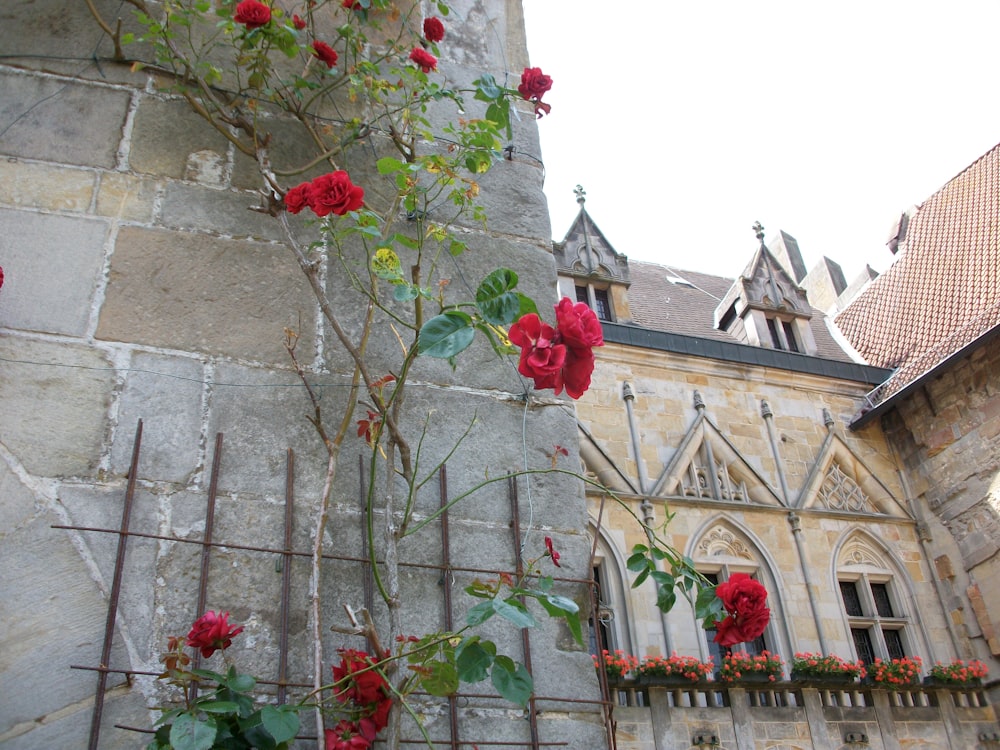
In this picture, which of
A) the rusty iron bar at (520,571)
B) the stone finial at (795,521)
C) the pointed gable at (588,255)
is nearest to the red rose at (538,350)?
the rusty iron bar at (520,571)

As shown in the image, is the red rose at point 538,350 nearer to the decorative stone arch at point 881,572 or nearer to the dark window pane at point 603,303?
the decorative stone arch at point 881,572

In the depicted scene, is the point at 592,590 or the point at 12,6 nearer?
the point at 592,590

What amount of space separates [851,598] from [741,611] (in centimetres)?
1000

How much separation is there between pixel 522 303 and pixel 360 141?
87 cm

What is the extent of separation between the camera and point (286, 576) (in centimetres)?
152

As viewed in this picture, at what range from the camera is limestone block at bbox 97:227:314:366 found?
5.63ft

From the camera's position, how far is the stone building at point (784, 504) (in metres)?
9.27

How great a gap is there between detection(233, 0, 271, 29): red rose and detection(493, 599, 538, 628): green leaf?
4.35 feet

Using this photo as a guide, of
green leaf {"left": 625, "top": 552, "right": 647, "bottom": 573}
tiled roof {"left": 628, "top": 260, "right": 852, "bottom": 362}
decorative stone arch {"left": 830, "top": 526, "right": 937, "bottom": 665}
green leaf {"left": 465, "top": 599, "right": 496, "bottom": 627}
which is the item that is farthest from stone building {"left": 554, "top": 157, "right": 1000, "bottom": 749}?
green leaf {"left": 465, "top": 599, "right": 496, "bottom": 627}

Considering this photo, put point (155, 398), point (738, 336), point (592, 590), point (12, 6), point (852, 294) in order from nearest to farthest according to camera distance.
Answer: point (155, 398) < point (592, 590) < point (12, 6) < point (738, 336) < point (852, 294)

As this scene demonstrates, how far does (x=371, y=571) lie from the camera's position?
1580 mm

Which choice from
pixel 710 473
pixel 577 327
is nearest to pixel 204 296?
pixel 577 327

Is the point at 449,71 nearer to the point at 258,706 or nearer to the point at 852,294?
the point at 258,706

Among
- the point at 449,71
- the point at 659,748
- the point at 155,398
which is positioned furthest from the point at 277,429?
the point at 659,748
